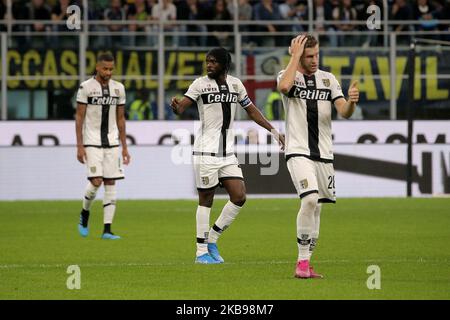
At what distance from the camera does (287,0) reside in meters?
26.5

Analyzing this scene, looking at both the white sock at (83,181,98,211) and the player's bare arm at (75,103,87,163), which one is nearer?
the player's bare arm at (75,103,87,163)

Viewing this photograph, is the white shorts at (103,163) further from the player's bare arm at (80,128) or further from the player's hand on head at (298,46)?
the player's hand on head at (298,46)

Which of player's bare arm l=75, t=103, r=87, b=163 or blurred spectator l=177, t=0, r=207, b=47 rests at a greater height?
blurred spectator l=177, t=0, r=207, b=47

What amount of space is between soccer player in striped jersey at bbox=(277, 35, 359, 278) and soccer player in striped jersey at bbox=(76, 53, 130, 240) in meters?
5.16

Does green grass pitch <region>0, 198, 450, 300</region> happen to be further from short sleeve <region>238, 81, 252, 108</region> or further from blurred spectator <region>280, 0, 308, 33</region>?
blurred spectator <region>280, 0, 308, 33</region>

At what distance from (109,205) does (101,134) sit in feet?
3.20

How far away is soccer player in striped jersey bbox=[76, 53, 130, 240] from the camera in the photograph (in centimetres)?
1545

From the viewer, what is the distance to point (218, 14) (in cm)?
2566

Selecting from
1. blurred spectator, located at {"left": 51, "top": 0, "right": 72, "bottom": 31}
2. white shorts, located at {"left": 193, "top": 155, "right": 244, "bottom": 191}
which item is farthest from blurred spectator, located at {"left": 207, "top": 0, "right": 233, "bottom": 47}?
white shorts, located at {"left": 193, "top": 155, "right": 244, "bottom": 191}

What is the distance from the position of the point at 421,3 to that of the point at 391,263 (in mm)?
15623

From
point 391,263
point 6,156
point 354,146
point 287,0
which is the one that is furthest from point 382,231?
point 287,0
